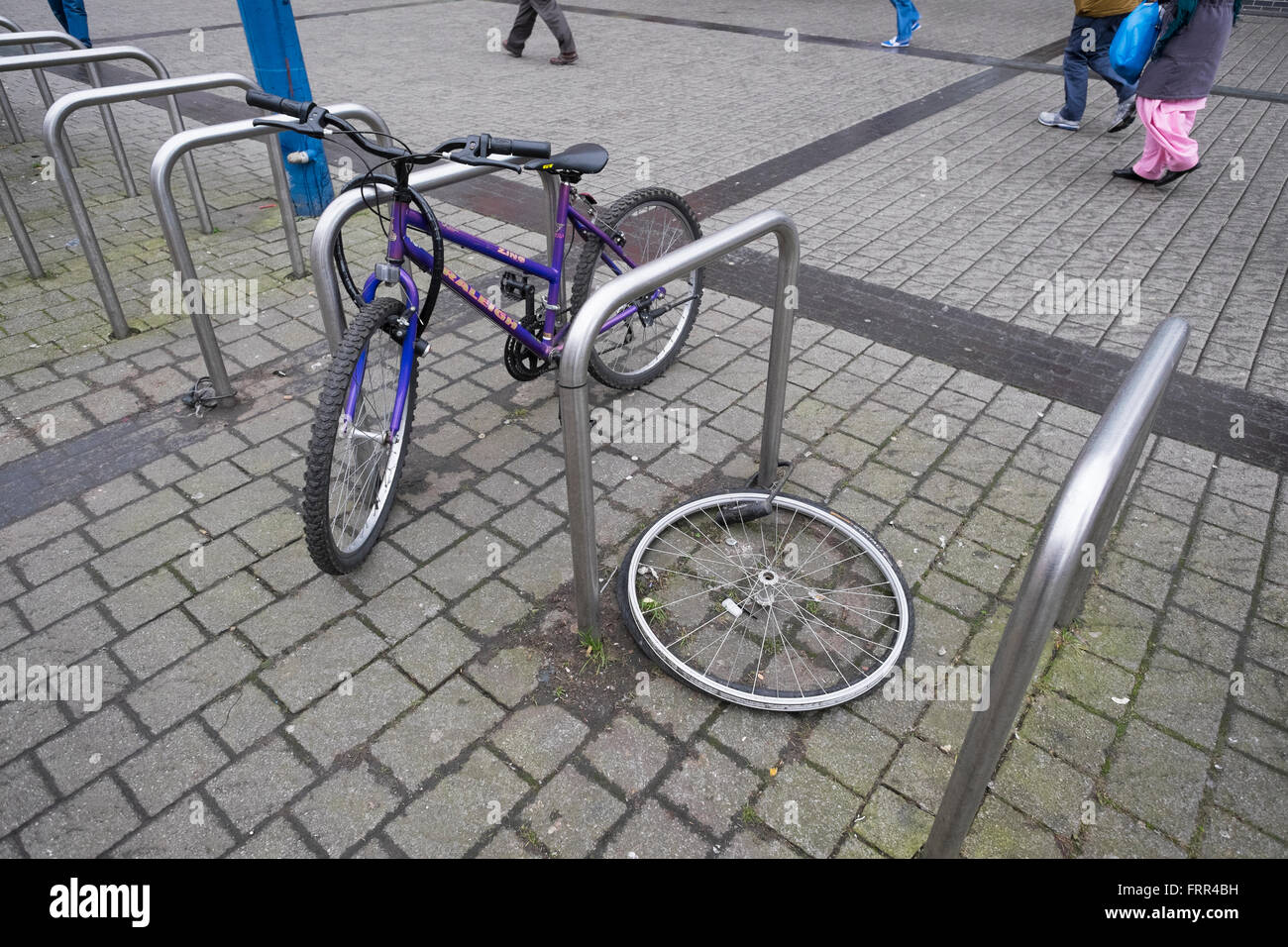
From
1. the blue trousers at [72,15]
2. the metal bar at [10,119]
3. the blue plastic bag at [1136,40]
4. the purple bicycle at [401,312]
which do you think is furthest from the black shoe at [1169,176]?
the blue trousers at [72,15]

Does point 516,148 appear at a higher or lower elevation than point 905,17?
higher

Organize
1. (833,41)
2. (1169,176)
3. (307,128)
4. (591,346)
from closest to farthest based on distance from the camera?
(591,346)
(307,128)
(1169,176)
(833,41)

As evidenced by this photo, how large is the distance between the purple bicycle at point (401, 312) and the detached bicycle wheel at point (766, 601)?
953 millimetres

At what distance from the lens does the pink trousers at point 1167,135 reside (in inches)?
249

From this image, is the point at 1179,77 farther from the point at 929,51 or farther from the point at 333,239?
the point at 333,239

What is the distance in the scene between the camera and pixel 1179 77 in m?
6.20

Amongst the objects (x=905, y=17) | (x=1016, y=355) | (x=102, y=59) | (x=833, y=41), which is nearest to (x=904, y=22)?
(x=905, y=17)

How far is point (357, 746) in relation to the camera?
2428mm

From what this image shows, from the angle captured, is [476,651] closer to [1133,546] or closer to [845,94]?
[1133,546]

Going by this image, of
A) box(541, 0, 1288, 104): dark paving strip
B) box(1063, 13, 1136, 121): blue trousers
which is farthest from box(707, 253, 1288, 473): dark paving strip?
box(541, 0, 1288, 104): dark paving strip

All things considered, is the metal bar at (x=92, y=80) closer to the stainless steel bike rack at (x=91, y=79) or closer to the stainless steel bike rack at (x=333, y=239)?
the stainless steel bike rack at (x=91, y=79)

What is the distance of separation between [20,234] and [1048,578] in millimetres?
5919
